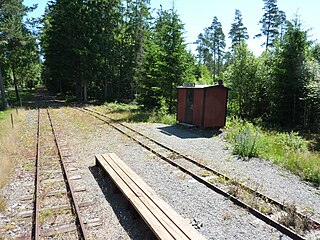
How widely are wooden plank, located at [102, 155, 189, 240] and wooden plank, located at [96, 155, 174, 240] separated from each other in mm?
63

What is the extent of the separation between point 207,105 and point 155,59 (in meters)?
8.71

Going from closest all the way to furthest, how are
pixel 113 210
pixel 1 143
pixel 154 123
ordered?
1. pixel 113 210
2. pixel 1 143
3. pixel 154 123

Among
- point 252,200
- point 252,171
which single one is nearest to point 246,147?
point 252,171

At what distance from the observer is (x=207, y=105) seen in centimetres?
1304

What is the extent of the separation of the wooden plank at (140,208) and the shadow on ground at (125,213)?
22 cm

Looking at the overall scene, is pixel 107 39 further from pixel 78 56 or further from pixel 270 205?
pixel 270 205

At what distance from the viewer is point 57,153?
8.80m

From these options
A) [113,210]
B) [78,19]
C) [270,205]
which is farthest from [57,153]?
[78,19]

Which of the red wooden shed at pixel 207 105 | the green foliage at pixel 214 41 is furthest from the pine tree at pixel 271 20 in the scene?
the red wooden shed at pixel 207 105

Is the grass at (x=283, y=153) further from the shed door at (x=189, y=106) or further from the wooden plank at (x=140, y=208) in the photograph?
the wooden plank at (x=140, y=208)

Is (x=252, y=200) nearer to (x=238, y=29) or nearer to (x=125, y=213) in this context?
(x=125, y=213)

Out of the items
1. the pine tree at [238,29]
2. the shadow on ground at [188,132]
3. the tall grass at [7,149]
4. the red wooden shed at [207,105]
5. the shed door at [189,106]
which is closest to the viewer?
the tall grass at [7,149]

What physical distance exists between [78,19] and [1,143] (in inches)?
841

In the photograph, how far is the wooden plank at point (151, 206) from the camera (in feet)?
11.9
